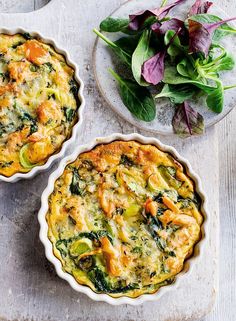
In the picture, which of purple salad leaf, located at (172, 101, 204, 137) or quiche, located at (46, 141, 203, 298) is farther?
purple salad leaf, located at (172, 101, 204, 137)

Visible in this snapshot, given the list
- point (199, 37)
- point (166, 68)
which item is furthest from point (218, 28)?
point (166, 68)

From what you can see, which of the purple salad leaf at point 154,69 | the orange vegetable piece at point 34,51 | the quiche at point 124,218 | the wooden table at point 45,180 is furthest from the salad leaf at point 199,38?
the orange vegetable piece at point 34,51

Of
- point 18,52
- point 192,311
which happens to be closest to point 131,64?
point 18,52

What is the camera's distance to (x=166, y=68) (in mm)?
3600

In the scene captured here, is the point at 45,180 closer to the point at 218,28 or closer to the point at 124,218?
the point at 124,218

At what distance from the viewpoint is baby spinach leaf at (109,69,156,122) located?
3574mm

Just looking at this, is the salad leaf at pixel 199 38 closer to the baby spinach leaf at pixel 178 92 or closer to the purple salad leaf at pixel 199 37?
the purple salad leaf at pixel 199 37

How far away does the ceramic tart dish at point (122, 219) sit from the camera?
3.10 meters

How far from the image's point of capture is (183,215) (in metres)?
3.19

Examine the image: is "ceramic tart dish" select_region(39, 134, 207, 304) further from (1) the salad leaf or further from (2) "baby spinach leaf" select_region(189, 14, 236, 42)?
(2) "baby spinach leaf" select_region(189, 14, 236, 42)

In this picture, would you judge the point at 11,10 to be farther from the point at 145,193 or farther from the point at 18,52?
the point at 145,193

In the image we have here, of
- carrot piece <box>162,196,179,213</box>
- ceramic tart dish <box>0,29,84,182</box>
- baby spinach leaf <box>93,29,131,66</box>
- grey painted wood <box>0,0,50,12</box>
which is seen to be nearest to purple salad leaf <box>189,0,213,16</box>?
baby spinach leaf <box>93,29,131,66</box>

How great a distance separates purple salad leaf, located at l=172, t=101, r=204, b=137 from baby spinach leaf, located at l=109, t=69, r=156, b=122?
0.52 feet

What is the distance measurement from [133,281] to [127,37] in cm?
149
